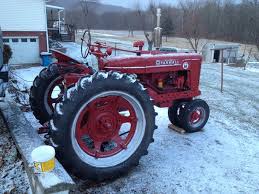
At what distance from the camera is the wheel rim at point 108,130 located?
3.48 m

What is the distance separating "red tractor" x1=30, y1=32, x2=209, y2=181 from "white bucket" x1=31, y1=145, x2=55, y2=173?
0.43 metres

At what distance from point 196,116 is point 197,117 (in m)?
0.04

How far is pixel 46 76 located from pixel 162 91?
1.79 meters

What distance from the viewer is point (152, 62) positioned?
14.5 ft

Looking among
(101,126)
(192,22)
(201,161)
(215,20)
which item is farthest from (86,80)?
(215,20)

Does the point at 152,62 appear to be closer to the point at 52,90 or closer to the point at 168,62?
the point at 168,62

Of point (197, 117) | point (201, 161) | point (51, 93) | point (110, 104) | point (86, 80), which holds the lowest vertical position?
point (201, 161)

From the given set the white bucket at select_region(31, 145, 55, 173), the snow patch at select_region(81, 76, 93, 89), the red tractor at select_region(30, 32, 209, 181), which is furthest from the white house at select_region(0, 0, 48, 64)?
the white bucket at select_region(31, 145, 55, 173)

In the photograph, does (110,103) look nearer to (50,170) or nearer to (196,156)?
(50,170)

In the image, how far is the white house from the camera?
15.8m

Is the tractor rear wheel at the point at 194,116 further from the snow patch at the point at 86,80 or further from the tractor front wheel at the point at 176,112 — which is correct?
the snow patch at the point at 86,80

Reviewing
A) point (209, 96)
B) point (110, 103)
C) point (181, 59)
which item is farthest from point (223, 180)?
point (209, 96)

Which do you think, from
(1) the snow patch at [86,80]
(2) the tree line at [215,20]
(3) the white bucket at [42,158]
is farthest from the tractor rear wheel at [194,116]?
(2) the tree line at [215,20]

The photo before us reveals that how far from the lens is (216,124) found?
5594 mm
